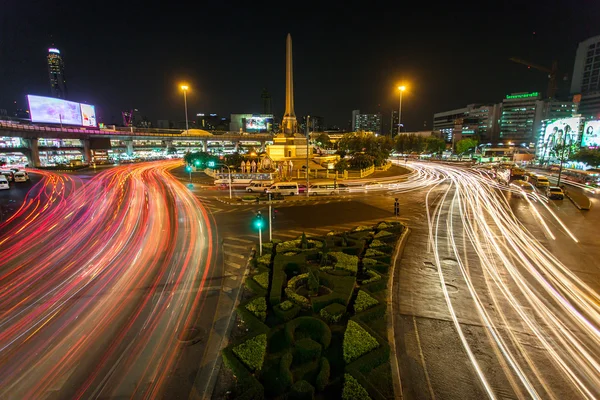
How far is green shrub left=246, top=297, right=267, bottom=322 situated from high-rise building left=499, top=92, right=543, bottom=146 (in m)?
153

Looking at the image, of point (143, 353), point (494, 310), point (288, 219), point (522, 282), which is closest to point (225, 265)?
point (143, 353)

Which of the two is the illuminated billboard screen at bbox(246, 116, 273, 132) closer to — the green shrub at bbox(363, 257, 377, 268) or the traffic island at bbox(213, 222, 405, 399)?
the traffic island at bbox(213, 222, 405, 399)

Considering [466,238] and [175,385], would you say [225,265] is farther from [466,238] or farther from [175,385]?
[466,238]

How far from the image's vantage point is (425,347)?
358 inches

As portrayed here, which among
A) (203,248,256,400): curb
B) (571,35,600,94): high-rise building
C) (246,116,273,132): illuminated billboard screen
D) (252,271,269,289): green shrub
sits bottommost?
(203,248,256,400): curb

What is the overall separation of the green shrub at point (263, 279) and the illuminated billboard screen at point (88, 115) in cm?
8435

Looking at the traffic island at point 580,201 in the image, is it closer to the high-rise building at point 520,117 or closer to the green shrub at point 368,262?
the green shrub at point 368,262

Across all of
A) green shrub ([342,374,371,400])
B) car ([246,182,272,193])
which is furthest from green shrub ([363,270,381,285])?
car ([246,182,272,193])

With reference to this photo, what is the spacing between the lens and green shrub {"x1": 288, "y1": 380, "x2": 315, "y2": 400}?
6859 mm

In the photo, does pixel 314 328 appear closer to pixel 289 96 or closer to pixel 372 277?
pixel 372 277

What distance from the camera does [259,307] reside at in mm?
10320

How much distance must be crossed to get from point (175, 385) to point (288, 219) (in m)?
16.0

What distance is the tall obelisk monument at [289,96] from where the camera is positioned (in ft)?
180

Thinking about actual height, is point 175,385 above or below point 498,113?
below
